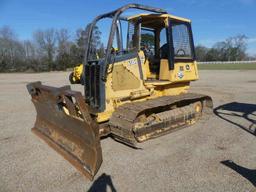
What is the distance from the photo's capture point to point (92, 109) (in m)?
5.64

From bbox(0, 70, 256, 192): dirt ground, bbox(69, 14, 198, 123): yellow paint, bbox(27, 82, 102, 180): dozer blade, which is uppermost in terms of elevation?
bbox(69, 14, 198, 123): yellow paint

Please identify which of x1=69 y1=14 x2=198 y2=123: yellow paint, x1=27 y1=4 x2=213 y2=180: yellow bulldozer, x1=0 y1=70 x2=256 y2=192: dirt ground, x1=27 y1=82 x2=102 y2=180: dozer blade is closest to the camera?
x1=0 y1=70 x2=256 y2=192: dirt ground

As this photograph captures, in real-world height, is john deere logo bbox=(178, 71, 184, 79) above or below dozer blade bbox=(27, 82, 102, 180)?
above

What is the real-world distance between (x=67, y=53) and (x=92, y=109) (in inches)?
2080

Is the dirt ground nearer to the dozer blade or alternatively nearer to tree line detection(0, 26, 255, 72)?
the dozer blade

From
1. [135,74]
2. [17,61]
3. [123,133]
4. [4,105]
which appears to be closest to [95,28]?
[135,74]

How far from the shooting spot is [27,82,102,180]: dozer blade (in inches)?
166

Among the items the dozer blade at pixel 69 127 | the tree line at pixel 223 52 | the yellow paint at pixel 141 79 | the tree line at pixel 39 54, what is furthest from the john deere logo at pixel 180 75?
the tree line at pixel 223 52

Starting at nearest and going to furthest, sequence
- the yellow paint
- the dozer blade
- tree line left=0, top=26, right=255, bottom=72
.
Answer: the dozer blade
the yellow paint
tree line left=0, top=26, right=255, bottom=72

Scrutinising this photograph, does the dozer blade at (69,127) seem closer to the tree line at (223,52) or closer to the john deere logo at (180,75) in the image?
the john deere logo at (180,75)

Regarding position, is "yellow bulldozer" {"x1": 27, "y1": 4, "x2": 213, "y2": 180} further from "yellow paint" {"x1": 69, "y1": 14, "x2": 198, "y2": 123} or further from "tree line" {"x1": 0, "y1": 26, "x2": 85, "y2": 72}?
"tree line" {"x1": 0, "y1": 26, "x2": 85, "y2": 72}

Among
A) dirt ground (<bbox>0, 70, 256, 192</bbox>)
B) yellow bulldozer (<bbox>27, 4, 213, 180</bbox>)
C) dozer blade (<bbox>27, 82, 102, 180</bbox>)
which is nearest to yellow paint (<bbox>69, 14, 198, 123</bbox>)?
yellow bulldozer (<bbox>27, 4, 213, 180</bbox>)

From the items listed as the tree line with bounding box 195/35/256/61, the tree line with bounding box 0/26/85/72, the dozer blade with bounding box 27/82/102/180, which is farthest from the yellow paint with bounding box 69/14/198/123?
the tree line with bounding box 195/35/256/61

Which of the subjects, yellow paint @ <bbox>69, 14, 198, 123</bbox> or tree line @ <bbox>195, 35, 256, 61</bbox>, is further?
tree line @ <bbox>195, 35, 256, 61</bbox>
